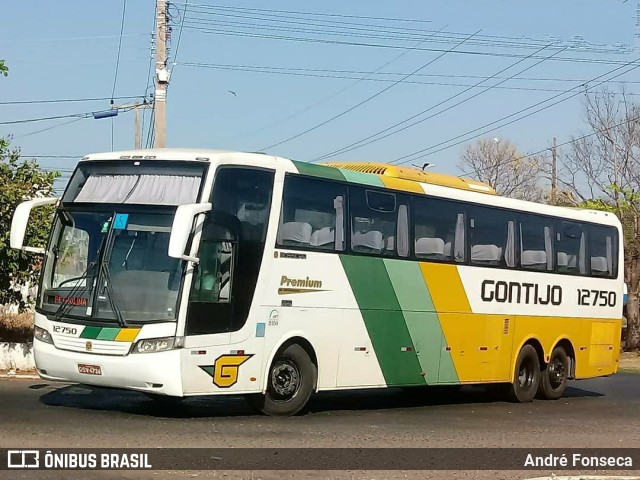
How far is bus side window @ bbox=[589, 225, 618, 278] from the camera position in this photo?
20.9 meters

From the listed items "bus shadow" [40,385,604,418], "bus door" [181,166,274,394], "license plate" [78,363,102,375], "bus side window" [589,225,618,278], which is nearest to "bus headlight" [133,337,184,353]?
"bus door" [181,166,274,394]

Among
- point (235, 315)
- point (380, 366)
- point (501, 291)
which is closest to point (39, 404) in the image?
point (235, 315)

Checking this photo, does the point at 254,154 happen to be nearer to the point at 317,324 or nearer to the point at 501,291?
the point at 317,324

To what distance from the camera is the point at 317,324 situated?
47.8 ft

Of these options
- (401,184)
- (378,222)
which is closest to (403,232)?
(378,222)

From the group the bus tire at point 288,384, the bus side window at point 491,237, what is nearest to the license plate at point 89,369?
the bus tire at point 288,384

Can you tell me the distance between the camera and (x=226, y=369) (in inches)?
515

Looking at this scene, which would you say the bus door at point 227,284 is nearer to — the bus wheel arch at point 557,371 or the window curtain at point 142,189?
the window curtain at point 142,189

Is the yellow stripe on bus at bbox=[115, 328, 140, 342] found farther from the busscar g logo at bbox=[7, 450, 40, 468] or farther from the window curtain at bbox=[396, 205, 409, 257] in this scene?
the window curtain at bbox=[396, 205, 409, 257]

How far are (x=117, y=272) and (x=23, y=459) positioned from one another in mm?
3658

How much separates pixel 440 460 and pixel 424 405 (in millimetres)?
7184

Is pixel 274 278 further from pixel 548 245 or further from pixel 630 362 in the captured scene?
pixel 630 362

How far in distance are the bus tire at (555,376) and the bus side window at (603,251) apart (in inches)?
75.4

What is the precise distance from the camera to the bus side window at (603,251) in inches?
824
